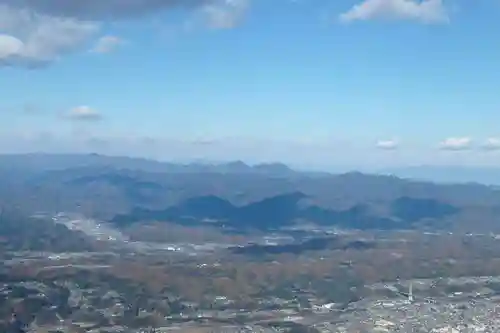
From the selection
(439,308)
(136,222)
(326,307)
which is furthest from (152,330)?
(136,222)

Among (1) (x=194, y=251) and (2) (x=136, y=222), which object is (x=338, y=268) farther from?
(2) (x=136, y=222)

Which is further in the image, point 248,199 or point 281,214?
point 248,199

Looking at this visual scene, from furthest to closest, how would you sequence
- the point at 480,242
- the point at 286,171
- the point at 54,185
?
the point at 286,171 → the point at 54,185 → the point at 480,242

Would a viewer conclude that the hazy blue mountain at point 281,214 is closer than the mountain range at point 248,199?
Yes

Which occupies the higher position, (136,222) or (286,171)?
(286,171)

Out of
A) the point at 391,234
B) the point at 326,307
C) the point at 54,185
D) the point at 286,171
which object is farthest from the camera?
the point at 286,171

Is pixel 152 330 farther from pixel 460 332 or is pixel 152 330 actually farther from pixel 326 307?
pixel 460 332

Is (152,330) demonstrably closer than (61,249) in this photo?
Yes

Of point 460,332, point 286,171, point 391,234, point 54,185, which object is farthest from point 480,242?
point 286,171

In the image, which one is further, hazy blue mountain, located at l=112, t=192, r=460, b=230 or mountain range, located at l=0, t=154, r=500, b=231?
mountain range, located at l=0, t=154, r=500, b=231

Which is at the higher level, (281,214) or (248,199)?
(248,199)
